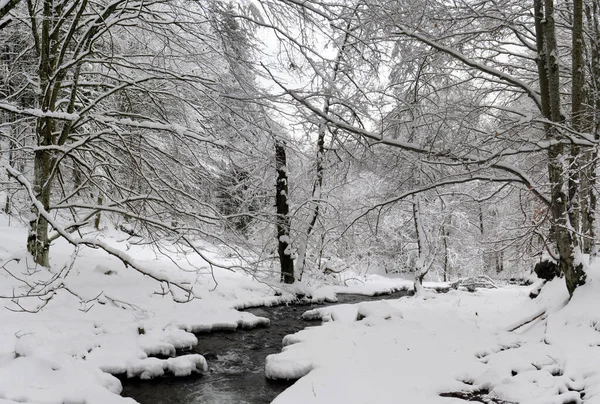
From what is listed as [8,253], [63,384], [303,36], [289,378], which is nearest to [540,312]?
[289,378]

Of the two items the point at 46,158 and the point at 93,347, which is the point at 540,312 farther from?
the point at 46,158

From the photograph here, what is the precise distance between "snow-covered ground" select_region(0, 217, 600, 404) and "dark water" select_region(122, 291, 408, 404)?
0.63 feet

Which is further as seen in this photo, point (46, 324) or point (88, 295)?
point (88, 295)

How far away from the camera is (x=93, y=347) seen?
6105 millimetres

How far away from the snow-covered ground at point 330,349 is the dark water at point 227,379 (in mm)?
191

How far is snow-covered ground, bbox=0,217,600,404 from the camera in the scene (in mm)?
4613

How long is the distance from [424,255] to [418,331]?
760cm

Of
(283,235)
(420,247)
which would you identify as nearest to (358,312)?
(283,235)

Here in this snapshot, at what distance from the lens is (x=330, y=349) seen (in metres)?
6.56

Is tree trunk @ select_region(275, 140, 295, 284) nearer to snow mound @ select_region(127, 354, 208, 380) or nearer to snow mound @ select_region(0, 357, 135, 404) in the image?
snow mound @ select_region(127, 354, 208, 380)

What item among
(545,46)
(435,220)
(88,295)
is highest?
(545,46)

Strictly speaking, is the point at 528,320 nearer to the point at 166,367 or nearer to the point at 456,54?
the point at 456,54

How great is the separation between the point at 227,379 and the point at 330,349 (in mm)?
1597

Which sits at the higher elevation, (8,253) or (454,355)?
(8,253)
